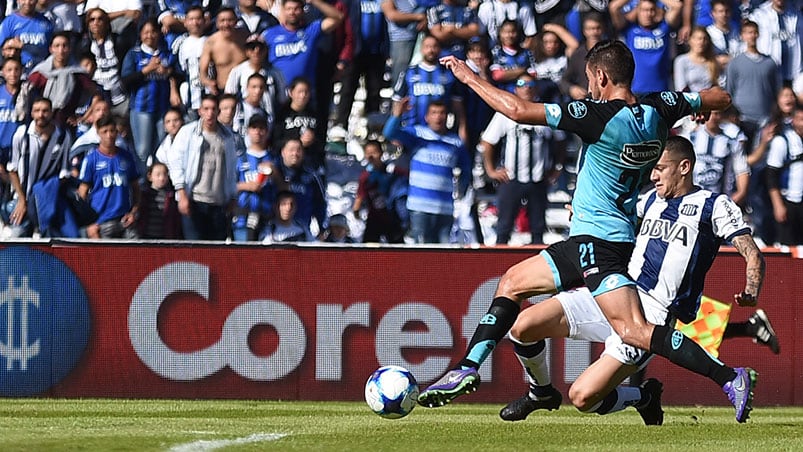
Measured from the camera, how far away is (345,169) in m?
14.6

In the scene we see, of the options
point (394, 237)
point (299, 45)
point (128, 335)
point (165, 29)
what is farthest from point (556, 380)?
point (165, 29)

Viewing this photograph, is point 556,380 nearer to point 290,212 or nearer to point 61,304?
point 290,212

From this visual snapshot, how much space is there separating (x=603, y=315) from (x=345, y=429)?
5.89 ft

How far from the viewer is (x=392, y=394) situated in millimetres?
7832

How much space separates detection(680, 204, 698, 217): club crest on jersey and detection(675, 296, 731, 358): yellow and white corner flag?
269 centimetres

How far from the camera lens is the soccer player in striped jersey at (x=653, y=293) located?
27.2 ft

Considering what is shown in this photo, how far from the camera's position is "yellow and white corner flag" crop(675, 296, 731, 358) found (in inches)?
443

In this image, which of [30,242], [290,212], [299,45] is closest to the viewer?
[30,242]

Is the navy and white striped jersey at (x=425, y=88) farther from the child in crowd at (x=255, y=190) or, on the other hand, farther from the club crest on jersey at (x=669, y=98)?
the club crest on jersey at (x=669, y=98)

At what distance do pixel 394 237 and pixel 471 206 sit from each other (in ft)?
3.40

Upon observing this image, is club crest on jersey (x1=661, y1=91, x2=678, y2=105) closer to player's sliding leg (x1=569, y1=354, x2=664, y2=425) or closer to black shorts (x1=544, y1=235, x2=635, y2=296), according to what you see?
black shorts (x1=544, y1=235, x2=635, y2=296)

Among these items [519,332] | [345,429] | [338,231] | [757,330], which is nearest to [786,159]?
[757,330]

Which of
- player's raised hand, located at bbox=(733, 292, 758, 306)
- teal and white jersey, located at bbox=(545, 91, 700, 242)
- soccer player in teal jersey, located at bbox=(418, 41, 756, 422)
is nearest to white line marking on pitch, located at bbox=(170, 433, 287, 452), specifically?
soccer player in teal jersey, located at bbox=(418, 41, 756, 422)

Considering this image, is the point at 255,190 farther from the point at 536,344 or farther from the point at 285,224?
the point at 536,344
